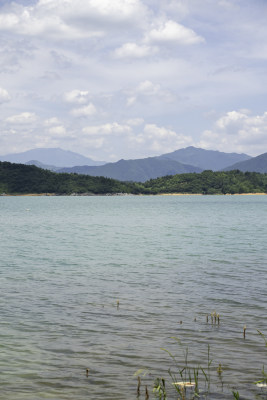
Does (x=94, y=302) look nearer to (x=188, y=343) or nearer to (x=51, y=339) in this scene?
(x=51, y=339)

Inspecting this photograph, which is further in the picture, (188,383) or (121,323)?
(121,323)

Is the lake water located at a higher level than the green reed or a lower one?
lower

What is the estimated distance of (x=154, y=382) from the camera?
1188 centimetres

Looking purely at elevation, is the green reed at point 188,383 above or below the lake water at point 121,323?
above

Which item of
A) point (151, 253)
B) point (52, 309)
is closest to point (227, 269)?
point (151, 253)

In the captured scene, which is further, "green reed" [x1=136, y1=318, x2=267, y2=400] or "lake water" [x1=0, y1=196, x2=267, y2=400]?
"lake water" [x1=0, y1=196, x2=267, y2=400]

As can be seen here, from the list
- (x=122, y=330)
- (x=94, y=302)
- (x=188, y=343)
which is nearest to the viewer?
(x=188, y=343)

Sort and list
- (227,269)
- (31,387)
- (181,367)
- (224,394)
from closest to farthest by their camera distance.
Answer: (224,394) < (31,387) < (181,367) < (227,269)

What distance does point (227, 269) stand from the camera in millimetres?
31844

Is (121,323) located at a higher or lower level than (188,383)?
lower

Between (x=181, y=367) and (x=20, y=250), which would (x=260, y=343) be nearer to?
(x=181, y=367)

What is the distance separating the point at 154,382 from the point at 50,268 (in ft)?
73.8

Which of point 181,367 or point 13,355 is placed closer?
point 181,367

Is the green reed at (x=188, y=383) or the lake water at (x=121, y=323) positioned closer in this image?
the green reed at (x=188, y=383)
